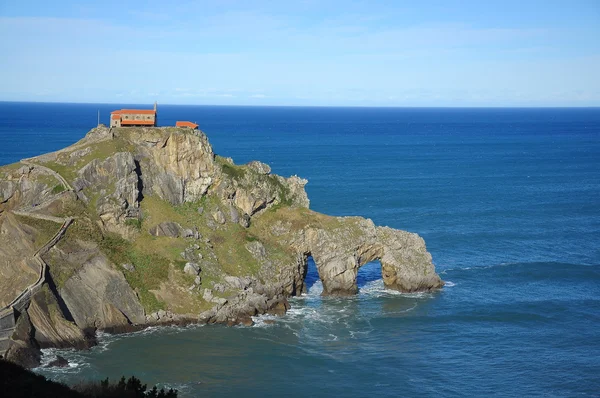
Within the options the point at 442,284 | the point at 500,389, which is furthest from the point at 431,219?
the point at 500,389

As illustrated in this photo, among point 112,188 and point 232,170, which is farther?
point 232,170

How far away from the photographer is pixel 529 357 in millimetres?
69000

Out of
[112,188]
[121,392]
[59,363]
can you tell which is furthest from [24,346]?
[112,188]

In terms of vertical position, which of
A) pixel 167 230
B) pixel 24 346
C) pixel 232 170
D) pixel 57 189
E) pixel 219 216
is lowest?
pixel 24 346

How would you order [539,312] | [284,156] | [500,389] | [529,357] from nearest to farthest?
[500,389], [529,357], [539,312], [284,156]

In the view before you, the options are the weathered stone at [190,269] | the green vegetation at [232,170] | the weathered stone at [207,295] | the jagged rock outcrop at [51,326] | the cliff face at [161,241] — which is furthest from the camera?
the green vegetation at [232,170]

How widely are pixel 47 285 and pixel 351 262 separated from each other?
105 ft

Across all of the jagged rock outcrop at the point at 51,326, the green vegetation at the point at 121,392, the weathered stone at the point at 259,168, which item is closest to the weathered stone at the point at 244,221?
the weathered stone at the point at 259,168

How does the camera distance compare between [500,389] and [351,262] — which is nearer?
[500,389]

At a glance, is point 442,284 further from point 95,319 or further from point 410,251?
point 95,319

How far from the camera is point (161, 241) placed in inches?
3243

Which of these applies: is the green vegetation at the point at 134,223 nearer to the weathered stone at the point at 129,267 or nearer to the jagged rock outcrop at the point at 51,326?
the weathered stone at the point at 129,267

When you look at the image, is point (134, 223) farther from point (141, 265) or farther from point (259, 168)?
point (259, 168)

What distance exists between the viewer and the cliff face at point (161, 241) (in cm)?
7350
